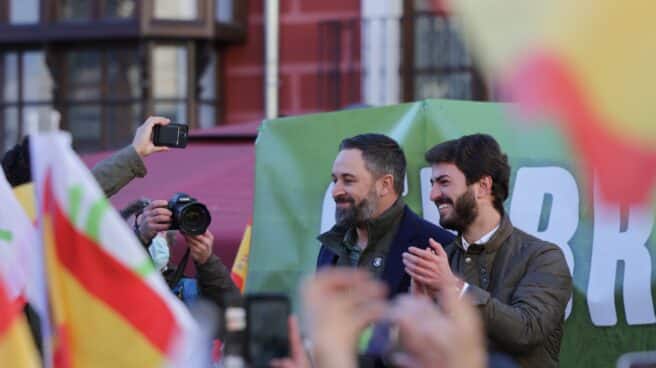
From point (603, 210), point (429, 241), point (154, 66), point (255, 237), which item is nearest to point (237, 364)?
point (429, 241)

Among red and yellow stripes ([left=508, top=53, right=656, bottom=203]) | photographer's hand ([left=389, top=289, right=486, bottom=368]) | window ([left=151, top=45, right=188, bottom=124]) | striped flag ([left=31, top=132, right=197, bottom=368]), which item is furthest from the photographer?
window ([left=151, top=45, right=188, bottom=124])

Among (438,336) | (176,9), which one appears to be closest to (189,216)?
(438,336)

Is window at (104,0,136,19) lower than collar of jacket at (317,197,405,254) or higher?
higher

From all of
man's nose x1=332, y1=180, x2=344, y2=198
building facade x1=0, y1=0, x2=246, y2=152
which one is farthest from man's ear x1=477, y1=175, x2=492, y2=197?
building facade x1=0, y1=0, x2=246, y2=152

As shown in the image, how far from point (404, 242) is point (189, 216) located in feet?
2.72

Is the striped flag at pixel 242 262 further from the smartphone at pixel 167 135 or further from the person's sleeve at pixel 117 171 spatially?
the person's sleeve at pixel 117 171

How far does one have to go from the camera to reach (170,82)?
12.2 metres

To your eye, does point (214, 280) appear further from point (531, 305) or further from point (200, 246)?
point (531, 305)

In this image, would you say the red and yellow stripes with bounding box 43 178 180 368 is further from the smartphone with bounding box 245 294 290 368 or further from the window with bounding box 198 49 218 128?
the window with bounding box 198 49 218 128

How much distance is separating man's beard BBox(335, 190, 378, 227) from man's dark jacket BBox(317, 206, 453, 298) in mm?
113

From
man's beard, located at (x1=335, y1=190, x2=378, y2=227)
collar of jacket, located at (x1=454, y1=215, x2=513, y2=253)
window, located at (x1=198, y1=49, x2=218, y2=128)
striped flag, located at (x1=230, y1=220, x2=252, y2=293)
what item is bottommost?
striped flag, located at (x1=230, y1=220, x2=252, y2=293)

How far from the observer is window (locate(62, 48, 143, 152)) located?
1223 cm

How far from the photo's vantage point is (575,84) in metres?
3.34

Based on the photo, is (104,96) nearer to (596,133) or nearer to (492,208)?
(492,208)
